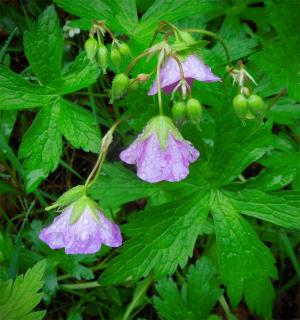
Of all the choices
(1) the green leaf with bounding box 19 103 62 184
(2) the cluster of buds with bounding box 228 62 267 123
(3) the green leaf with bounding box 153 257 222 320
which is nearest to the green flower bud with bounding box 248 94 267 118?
(2) the cluster of buds with bounding box 228 62 267 123

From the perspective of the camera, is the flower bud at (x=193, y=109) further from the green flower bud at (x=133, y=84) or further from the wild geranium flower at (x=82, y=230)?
the wild geranium flower at (x=82, y=230)

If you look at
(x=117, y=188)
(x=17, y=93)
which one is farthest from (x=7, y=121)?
(x=117, y=188)

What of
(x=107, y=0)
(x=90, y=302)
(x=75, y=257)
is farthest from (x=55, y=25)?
(x=90, y=302)

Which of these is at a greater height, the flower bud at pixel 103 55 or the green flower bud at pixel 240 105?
the flower bud at pixel 103 55

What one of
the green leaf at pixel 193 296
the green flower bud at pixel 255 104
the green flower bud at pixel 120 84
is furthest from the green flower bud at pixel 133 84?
the green leaf at pixel 193 296

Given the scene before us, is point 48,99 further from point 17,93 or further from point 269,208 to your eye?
point 269,208
